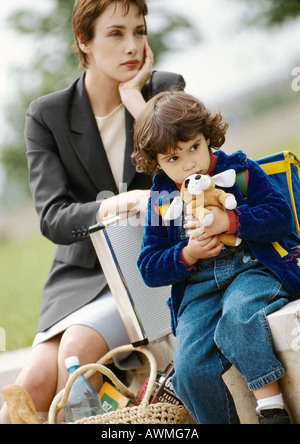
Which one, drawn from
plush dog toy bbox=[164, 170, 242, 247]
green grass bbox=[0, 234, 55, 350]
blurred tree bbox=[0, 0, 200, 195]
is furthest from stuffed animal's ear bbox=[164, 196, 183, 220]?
blurred tree bbox=[0, 0, 200, 195]

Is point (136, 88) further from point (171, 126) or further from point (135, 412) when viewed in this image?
point (135, 412)

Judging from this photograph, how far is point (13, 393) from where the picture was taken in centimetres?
219

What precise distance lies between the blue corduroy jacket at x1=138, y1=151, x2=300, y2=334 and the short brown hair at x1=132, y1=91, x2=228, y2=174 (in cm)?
8

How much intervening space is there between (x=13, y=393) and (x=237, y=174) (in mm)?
1116

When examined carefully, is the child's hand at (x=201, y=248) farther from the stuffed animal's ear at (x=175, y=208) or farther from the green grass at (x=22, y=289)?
the green grass at (x=22, y=289)

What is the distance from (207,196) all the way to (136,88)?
2.88 ft

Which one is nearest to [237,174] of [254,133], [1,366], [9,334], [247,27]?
[1,366]

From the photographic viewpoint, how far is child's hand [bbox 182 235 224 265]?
180cm

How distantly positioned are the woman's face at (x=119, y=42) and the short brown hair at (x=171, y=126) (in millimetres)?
Result: 564

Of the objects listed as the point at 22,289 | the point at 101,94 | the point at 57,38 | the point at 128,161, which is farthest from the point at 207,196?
the point at 57,38

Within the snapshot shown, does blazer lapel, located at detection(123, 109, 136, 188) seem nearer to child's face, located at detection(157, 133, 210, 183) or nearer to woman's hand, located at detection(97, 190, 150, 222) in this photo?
woman's hand, located at detection(97, 190, 150, 222)

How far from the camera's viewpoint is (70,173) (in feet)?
8.64

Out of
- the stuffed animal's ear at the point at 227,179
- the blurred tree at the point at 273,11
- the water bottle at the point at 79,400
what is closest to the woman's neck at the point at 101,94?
the stuffed animal's ear at the point at 227,179

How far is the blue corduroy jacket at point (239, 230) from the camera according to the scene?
179 centimetres
